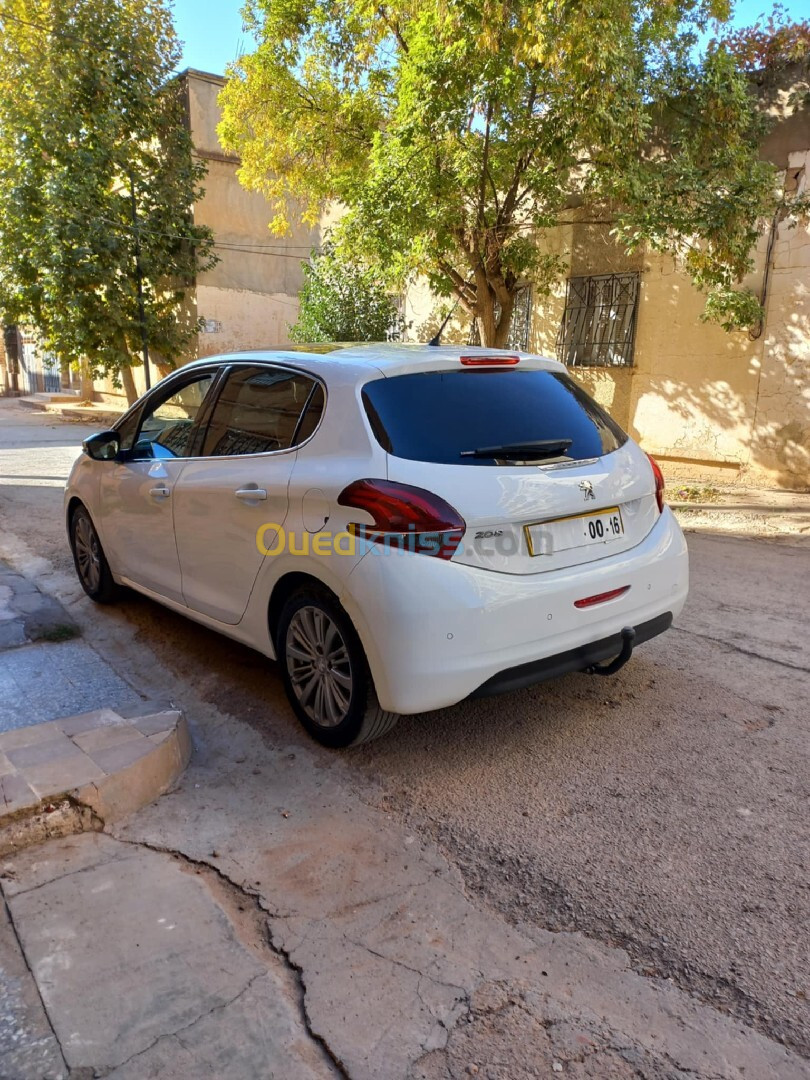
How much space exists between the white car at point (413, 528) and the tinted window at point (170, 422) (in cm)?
13

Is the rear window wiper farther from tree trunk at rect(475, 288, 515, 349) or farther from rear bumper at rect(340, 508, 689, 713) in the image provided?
tree trunk at rect(475, 288, 515, 349)

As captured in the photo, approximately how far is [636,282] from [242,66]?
6321 mm

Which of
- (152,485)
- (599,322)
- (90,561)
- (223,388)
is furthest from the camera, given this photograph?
(599,322)

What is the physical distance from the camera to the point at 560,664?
3090mm

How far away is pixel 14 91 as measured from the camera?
1605 cm

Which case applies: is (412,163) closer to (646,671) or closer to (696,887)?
(646,671)

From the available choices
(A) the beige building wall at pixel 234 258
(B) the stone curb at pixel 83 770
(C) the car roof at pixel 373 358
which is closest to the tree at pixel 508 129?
(C) the car roof at pixel 373 358

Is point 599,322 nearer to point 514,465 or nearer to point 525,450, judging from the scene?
point 525,450

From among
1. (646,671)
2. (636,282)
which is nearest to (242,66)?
(636,282)

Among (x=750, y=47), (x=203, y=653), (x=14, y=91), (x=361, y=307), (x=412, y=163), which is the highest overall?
(x=14, y=91)

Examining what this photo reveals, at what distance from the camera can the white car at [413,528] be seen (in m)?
2.84

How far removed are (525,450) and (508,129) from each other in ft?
22.6

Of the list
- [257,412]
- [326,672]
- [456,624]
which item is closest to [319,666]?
[326,672]

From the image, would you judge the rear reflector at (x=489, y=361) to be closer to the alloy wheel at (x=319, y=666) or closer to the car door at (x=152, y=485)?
the alloy wheel at (x=319, y=666)
